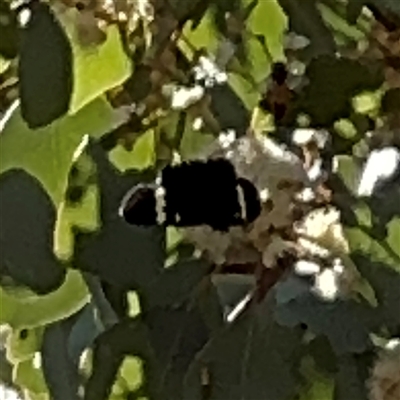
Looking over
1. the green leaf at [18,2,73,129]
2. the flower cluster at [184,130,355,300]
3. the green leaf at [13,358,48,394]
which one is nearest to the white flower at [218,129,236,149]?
the flower cluster at [184,130,355,300]

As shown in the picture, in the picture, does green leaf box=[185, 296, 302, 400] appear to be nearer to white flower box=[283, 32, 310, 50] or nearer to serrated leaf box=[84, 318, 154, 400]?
serrated leaf box=[84, 318, 154, 400]

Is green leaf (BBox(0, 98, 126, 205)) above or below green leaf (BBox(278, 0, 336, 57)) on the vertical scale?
below

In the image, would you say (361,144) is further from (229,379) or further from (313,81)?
(229,379)

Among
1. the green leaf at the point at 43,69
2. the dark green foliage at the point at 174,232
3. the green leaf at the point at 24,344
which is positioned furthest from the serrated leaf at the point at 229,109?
the green leaf at the point at 24,344

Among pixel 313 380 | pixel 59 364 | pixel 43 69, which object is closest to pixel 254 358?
pixel 313 380

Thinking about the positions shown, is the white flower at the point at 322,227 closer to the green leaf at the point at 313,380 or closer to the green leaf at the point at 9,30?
the green leaf at the point at 313,380

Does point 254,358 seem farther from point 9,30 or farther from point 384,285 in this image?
point 9,30
